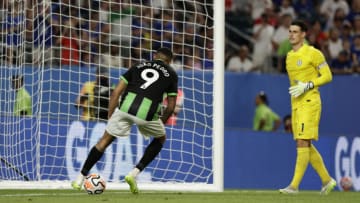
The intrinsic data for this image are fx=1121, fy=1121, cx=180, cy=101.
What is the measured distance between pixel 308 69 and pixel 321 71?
161 millimetres

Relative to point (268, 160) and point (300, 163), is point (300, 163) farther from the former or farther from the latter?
point (268, 160)

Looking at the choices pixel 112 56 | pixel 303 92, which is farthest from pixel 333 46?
pixel 303 92

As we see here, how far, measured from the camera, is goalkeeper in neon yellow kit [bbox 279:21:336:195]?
1357 cm

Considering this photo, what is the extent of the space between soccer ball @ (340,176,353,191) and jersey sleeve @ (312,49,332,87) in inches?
233

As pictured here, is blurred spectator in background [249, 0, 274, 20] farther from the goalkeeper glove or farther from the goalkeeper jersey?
the goalkeeper glove

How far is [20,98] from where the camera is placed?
1633 cm

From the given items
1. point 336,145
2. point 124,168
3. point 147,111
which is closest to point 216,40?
point 147,111

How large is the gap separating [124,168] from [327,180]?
3947 millimetres

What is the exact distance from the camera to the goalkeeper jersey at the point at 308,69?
13648mm

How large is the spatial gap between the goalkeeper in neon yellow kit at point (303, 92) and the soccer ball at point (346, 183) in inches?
219

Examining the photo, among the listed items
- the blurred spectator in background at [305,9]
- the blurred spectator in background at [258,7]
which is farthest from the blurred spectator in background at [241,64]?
the blurred spectator in background at [305,9]

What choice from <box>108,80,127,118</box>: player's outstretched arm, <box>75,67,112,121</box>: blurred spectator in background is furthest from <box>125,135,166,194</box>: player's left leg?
<box>75,67,112,121</box>: blurred spectator in background

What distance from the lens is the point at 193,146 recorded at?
16094 millimetres

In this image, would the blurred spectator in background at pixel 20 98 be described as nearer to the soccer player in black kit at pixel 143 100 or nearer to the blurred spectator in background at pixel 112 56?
the blurred spectator in background at pixel 112 56
